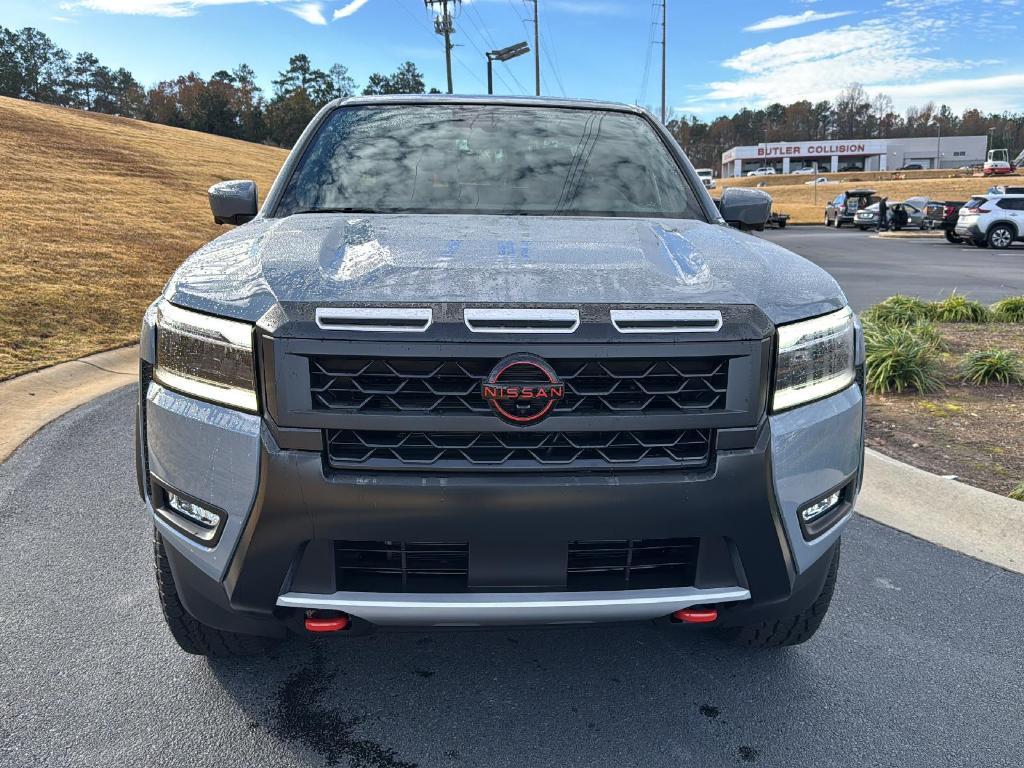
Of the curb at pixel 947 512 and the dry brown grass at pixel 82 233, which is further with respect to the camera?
the dry brown grass at pixel 82 233

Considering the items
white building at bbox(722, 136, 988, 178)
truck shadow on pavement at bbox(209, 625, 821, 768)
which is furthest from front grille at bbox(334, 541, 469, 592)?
white building at bbox(722, 136, 988, 178)

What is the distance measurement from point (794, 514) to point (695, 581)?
301mm

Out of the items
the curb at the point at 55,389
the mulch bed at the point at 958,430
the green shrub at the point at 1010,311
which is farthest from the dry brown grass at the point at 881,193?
the curb at the point at 55,389

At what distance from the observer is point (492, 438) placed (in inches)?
73.6

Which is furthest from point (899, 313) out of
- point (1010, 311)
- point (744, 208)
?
point (744, 208)

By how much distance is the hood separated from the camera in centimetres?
189

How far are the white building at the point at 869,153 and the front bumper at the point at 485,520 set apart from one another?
131 m

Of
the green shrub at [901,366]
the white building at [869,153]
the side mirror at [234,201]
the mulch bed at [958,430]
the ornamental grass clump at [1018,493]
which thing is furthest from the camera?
the white building at [869,153]

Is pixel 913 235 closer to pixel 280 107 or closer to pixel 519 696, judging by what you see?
pixel 519 696

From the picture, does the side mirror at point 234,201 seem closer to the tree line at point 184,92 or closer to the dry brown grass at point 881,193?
the dry brown grass at point 881,193

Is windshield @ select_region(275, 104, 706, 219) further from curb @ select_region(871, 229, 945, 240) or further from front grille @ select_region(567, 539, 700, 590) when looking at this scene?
curb @ select_region(871, 229, 945, 240)

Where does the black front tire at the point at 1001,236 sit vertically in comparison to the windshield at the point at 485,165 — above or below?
below

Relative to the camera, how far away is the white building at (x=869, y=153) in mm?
121062

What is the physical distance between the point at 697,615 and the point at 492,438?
718mm
